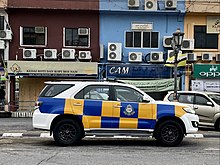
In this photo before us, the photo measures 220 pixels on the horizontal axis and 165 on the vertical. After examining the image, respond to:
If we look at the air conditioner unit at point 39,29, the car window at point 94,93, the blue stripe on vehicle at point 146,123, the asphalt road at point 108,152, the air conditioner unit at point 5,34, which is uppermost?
the air conditioner unit at point 39,29

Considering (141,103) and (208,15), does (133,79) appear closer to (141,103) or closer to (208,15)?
(208,15)

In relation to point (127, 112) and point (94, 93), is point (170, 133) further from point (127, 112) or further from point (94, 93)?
point (94, 93)

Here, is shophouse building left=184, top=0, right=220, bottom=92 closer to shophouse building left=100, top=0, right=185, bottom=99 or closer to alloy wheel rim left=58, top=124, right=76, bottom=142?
shophouse building left=100, top=0, right=185, bottom=99

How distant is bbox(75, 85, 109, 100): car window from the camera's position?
10.3 m

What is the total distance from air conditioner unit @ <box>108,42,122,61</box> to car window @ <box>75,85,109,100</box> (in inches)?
452

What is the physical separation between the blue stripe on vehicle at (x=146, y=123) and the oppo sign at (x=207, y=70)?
40.6 feet

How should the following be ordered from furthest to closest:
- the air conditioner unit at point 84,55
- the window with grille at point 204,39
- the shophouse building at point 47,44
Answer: the window with grille at point 204,39, the air conditioner unit at point 84,55, the shophouse building at point 47,44

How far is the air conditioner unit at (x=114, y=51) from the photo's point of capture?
71.4ft

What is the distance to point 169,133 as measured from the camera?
10.5 m

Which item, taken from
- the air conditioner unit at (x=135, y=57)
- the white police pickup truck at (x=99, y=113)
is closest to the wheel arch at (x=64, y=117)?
the white police pickup truck at (x=99, y=113)

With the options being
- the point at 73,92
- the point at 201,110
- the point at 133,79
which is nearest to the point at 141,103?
the point at 73,92

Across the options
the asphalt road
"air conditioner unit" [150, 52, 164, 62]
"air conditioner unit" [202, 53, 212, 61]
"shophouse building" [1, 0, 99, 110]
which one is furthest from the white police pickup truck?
"air conditioner unit" [202, 53, 212, 61]

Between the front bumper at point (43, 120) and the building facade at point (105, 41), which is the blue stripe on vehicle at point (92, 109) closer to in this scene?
the front bumper at point (43, 120)

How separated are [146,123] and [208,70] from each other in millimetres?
12688
